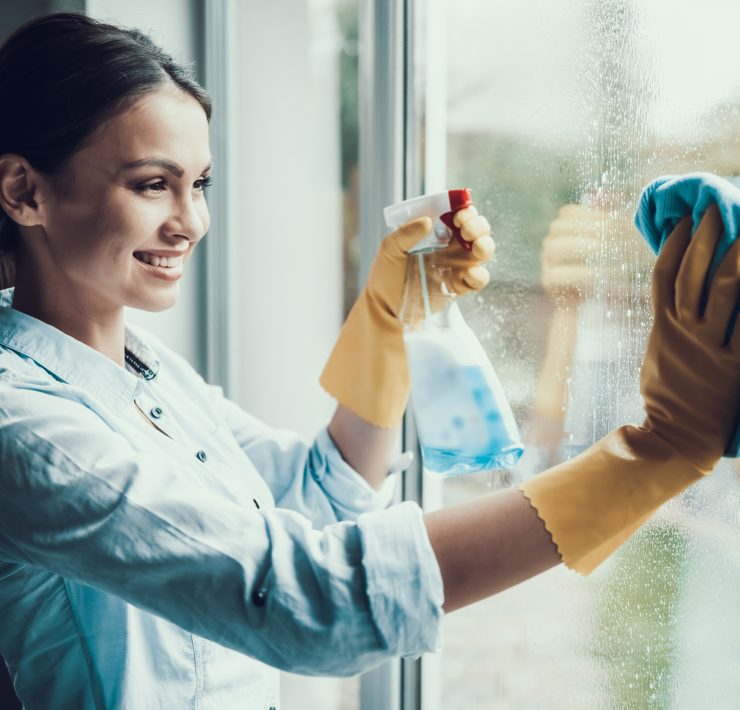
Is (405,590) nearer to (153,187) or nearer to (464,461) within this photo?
(464,461)

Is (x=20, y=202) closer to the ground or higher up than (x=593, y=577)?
higher up

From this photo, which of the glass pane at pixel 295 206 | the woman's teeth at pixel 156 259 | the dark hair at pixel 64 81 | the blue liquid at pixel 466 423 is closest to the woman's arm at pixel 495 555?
the blue liquid at pixel 466 423

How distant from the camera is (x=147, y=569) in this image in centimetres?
61

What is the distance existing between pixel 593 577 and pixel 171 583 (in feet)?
1.68

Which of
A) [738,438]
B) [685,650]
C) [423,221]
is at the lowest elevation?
[685,650]

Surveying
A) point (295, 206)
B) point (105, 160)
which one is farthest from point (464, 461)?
point (295, 206)

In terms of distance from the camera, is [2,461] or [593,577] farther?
[593,577]

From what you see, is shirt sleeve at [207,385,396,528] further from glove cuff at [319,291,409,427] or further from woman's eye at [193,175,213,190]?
woman's eye at [193,175,213,190]

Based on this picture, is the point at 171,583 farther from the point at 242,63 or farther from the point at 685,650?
the point at 242,63

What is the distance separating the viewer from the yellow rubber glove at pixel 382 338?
32.7 inches

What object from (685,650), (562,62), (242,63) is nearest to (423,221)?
(562,62)

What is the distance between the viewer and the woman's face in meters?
0.79

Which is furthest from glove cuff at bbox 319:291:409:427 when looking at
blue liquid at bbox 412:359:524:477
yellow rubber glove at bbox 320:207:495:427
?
blue liquid at bbox 412:359:524:477

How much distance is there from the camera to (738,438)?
563mm
